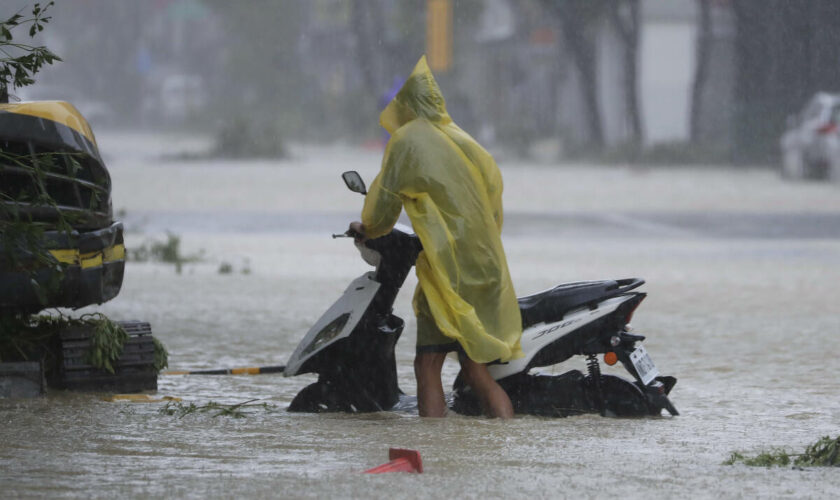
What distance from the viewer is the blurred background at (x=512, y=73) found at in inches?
1405

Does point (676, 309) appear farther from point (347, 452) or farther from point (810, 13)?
point (810, 13)

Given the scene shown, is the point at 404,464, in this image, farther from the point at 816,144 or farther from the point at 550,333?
the point at 816,144

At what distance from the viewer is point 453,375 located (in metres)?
7.99

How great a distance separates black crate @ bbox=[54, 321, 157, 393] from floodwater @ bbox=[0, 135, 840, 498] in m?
0.11

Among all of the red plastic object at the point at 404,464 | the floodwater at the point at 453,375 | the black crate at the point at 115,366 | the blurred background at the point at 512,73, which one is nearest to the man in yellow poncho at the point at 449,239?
the floodwater at the point at 453,375

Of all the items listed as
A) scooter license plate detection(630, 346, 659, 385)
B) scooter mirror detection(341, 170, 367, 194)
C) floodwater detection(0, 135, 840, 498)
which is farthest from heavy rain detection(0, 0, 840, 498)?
scooter mirror detection(341, 170, 367, 194)

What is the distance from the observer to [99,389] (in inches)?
276

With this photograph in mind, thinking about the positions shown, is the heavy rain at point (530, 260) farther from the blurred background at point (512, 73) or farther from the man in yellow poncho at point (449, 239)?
the man in yellow poncho at point (449, 239)

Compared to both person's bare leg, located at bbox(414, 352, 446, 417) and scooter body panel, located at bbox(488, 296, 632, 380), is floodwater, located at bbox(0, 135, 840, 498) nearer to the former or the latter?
person's bare leg, located at bbox(414, 352, 446, 417)

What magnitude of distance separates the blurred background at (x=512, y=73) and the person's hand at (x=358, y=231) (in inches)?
645

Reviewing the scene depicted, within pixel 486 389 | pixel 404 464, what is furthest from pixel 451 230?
pixel 404 464

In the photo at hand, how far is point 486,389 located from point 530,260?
27.2 ft

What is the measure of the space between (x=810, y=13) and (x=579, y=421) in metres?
30.0

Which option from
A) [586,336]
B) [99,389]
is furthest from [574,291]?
[99,389]
